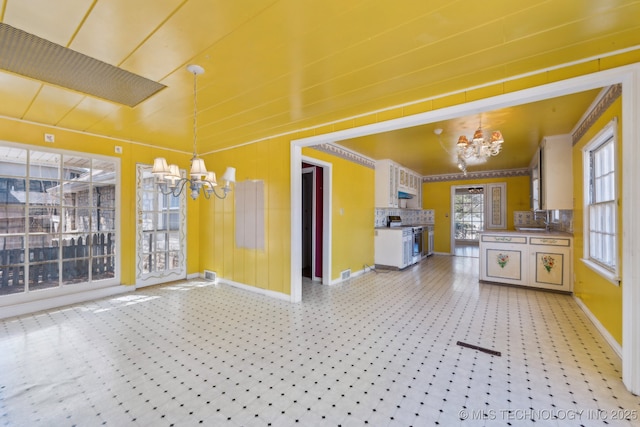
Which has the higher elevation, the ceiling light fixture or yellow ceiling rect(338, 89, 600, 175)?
yellow ceiling rect(338, 89, 600, 175)

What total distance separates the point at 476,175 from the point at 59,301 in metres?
9.97

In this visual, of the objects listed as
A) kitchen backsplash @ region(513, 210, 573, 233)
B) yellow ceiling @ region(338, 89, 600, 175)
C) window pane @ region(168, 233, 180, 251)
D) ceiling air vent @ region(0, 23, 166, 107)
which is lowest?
window pane @ region(168, 233, 180, 251)

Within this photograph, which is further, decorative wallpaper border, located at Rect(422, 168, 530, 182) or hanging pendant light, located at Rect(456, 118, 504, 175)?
decorative wallpaper border, located at Rect(422, 168, 530, 182)

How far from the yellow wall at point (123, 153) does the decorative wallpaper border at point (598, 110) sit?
620cm

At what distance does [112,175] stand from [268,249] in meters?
2.90

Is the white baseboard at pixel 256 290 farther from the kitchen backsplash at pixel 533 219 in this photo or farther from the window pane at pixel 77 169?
the kitchen backsplash at pixel 533 219

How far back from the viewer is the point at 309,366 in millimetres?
2354

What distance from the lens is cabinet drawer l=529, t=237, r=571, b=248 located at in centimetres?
435

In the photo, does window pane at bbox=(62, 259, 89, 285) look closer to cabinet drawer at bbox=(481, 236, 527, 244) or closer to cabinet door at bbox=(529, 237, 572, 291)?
cabinet drawer at bbox=(481, 236, 527, 244)

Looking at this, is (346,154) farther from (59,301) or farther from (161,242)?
(59,301)

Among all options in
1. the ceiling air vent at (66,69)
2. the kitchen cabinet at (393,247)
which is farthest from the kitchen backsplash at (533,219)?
the ceiling air vent at (66,69)

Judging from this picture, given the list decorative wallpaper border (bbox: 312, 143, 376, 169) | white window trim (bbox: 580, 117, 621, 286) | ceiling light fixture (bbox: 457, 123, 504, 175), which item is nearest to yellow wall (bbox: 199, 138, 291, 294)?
decorative wallpaper border (bbox: 312, 143, 376, 169)

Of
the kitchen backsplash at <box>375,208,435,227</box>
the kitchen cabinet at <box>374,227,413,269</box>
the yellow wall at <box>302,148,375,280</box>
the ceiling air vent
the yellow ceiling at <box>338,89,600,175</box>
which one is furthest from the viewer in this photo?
the kitchen backsplash at <box>375,208,435,227</box>

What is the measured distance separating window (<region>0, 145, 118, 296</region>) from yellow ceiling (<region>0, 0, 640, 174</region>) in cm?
101
